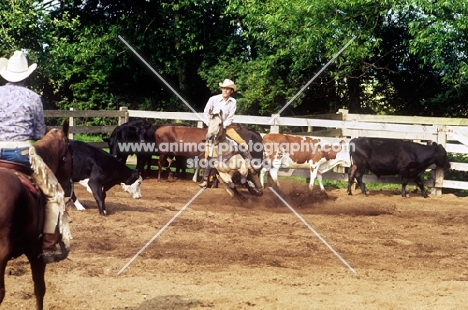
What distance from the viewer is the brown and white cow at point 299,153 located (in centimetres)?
1758

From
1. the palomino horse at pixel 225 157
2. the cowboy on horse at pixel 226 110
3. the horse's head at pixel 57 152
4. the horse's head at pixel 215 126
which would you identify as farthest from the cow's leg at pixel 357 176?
the horse's head at pixel 57 152

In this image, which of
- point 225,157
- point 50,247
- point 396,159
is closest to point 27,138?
point 50,247

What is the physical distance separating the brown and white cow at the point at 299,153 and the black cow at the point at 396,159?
39 centimetres

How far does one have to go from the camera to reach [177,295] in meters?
7.65

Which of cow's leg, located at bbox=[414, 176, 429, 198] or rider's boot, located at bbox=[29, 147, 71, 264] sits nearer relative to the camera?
rider's boot, located at bbox=[29, 147, 71, 264]

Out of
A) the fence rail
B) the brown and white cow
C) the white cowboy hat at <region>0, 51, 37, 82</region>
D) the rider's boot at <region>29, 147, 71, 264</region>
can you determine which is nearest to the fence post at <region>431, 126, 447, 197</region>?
the fence rail

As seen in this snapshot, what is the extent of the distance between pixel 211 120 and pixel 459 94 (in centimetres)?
997

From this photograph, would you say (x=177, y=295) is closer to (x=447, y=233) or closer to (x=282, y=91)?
(x=447, y=233)

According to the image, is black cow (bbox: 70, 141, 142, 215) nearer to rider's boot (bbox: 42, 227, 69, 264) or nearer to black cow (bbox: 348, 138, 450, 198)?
rider's boot (bbox: 42, 227, 69, 264)

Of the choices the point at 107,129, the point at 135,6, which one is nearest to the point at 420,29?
the point at 107,129

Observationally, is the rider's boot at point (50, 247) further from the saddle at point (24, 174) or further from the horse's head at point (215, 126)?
the horse's head at point (215, 126)

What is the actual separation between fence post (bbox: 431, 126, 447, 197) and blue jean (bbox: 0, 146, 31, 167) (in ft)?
42.9

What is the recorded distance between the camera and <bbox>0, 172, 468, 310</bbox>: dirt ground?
759cm

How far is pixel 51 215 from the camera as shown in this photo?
6477mm
